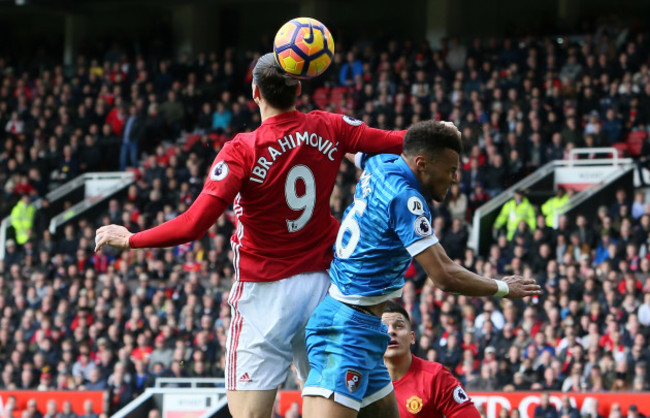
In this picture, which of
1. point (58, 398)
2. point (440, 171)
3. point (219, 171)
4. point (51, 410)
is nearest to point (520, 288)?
point (440, 171)

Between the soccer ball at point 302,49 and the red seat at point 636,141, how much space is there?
12.4 metres

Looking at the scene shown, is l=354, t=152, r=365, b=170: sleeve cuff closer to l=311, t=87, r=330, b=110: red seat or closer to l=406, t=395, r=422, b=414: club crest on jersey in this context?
l=406, t=395, r=422, b=414: club crest on jersey

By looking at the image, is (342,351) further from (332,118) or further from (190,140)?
(190,140)

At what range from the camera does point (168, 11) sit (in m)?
26.5

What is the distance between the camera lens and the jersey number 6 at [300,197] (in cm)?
576

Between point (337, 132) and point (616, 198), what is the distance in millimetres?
11518

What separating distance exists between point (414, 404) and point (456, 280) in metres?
1.46

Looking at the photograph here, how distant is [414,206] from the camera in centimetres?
533

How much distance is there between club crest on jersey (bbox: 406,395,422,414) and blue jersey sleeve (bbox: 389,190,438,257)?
5.00 feet

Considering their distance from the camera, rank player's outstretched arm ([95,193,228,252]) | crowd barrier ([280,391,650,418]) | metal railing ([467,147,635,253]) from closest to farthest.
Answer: player's outstretched arm ([95,193,228,252]) → crowd barrier ([280,391,650,418]) → metal railing ([467,147,635,253])

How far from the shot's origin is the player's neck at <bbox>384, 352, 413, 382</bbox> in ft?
22.0

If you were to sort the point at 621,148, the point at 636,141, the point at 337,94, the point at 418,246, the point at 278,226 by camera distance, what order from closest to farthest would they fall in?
the point at 418,246 → the point at 278,226 → the point at 621,148 → the point at 636,141 → the point at 337,94

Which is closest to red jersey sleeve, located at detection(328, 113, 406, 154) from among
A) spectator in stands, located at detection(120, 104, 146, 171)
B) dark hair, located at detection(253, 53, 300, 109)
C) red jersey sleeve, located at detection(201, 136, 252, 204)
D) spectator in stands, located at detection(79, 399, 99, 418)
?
dark hair, located at detection(253, 53, 300, 109)

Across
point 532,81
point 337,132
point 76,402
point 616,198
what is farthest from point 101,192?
point 337,132
